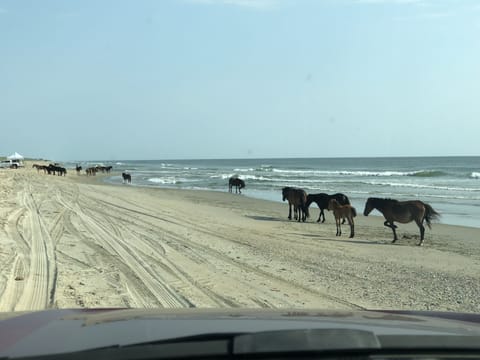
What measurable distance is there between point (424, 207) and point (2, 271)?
11.6m

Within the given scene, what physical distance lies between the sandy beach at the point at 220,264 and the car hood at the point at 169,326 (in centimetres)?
452

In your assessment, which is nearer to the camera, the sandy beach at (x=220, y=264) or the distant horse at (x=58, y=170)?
the sandy beach at (x=220, y=264)

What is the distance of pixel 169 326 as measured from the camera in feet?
7.55

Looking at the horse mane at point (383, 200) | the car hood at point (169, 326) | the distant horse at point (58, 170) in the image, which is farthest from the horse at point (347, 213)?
the distant horse at point (58, 170)

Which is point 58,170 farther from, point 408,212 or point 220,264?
point 220,264

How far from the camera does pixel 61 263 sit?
9.66 m

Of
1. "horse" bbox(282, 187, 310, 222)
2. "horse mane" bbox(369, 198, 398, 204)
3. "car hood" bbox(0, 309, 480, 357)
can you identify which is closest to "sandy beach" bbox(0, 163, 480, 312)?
"horse mane" bbox(369, 198, 398, 204)

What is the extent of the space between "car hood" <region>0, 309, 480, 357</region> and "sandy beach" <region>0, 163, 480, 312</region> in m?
4.52

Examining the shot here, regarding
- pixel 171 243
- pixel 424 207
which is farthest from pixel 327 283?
pixel 424 207

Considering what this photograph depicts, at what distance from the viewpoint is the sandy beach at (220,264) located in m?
7.76

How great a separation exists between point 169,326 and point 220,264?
8.22 meters

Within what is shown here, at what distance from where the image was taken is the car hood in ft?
6.70

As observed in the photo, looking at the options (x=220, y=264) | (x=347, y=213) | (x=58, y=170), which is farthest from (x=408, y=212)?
(x=58, y=170)

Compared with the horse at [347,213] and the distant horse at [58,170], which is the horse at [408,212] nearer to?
the horse at [347,213]
